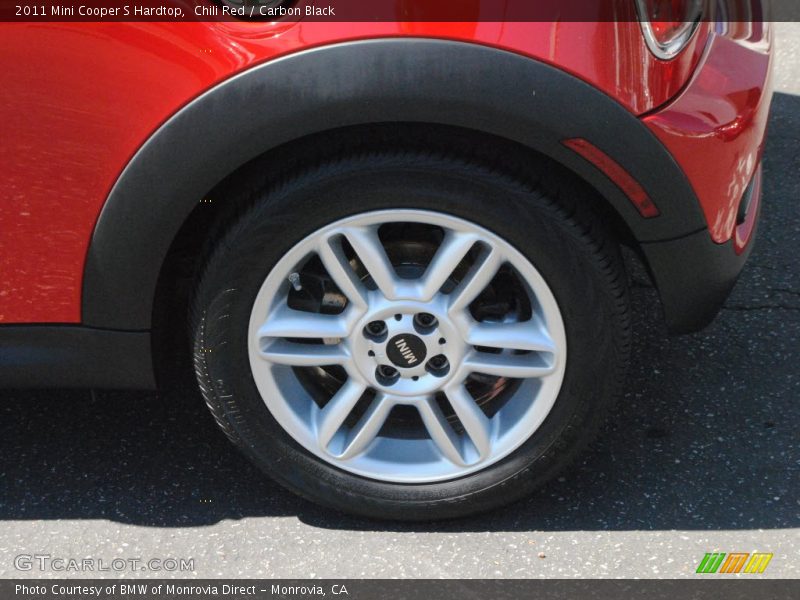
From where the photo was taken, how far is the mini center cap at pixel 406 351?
1.93m

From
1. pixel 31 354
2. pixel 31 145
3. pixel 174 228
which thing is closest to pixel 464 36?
pixel 174 228

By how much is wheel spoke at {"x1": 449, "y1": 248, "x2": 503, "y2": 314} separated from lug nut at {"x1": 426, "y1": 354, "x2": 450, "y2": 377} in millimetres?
118

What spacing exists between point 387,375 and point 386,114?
560mm

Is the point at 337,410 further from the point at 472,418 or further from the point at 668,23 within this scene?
the point at 668,23

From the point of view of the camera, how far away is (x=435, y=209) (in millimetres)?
1777

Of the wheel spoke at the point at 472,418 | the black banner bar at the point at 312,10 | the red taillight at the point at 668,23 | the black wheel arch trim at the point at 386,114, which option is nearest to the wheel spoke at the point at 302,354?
the wheel spoke at the point at 472,418

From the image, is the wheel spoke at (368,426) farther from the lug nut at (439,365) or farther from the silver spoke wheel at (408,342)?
the lug nut at (439,365)

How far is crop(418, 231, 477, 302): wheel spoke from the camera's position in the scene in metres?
1.82

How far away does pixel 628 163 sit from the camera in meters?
1.71

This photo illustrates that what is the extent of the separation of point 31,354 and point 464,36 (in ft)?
3.36

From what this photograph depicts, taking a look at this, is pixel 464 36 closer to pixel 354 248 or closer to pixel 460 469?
pixel 354 248

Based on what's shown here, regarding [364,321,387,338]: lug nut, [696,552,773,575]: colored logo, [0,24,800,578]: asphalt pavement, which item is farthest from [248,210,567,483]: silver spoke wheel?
[696,552,773,575]: colored logo

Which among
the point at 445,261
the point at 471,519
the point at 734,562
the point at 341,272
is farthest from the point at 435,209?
the point at 734,562

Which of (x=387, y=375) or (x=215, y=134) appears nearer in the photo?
(x=215, y=134)
